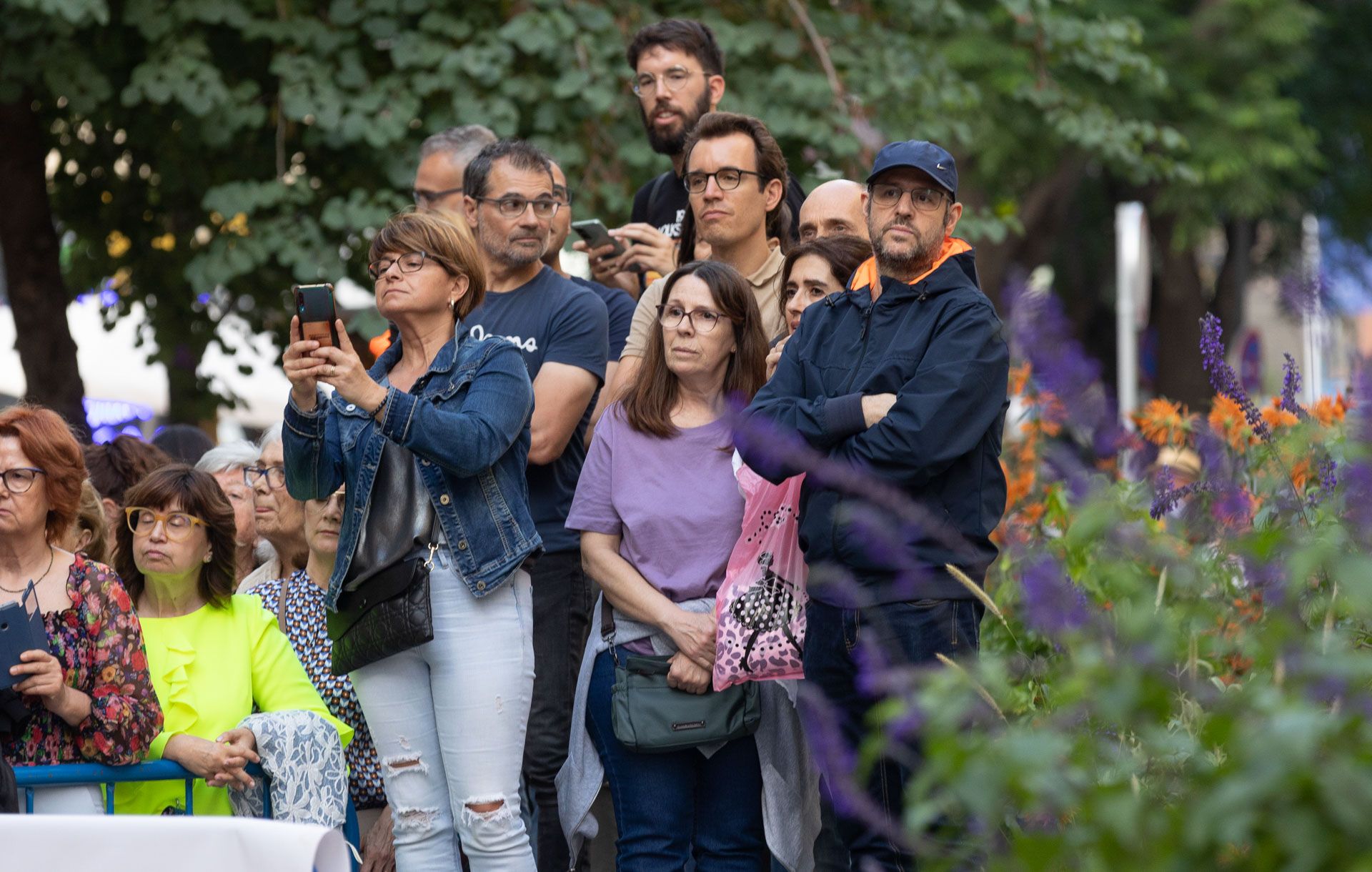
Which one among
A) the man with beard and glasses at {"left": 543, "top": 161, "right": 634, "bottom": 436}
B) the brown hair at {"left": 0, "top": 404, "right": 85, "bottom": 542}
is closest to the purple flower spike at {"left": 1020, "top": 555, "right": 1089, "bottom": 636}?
the brown hair at {"left": 0, "top": 404, "right": 85, "bottom": 542}

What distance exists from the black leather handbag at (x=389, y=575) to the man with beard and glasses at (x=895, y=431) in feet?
2.50

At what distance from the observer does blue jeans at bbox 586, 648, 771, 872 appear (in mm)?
4062

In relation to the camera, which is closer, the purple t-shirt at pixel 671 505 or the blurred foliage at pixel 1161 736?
the blurred foliage at pixel 1161 736

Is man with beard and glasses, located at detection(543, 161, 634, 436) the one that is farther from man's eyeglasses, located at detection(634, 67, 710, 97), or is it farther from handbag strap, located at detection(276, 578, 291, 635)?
handbag strap, located at detection(276, 578, 291, 635)

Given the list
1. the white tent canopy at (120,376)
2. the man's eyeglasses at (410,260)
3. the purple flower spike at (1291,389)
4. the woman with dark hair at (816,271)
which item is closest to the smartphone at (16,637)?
the man's eyeglasses at (410,260)

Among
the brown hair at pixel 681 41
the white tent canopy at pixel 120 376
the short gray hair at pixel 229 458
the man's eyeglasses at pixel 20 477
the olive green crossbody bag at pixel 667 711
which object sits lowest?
the white tent canopy at pixel 120 376

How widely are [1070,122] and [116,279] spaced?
5202 mm

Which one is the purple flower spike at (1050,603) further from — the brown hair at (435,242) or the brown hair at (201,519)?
the brown hair at (201,519)

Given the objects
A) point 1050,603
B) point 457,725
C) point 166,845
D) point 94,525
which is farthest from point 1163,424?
point 1050,603

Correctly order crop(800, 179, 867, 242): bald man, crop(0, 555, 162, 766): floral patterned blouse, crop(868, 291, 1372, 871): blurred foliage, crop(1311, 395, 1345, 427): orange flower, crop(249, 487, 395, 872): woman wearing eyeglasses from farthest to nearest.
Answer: crop(1311, 395, 1345, 427): orange flower < crop(800, 179, 867, 242): bald man < crop(249, 487, 395, 872): woman wearing eyeglasses < crop(0, 555, 162, 766): floral patterned blouse < crop(868, 291, 1372, 871): blurred foliage

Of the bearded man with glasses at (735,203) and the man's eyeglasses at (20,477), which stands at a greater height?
the bearded man with glasses at (735,203)

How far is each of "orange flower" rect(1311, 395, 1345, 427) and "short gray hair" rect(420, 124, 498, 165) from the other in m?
2.77

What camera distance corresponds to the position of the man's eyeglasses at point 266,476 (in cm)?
529

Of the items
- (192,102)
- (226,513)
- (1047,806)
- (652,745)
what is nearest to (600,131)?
(192,102)
